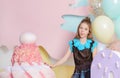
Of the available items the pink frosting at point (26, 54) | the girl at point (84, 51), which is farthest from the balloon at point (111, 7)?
the pink frosting at point (26, 54)

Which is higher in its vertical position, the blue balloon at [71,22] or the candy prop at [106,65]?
the blue balloon at [71,22]

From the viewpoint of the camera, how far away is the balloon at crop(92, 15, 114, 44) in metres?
2.15

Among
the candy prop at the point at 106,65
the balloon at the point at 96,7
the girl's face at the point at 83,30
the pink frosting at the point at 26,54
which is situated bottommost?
the candy prop at the point at 106,65

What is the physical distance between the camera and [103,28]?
7.06 feet

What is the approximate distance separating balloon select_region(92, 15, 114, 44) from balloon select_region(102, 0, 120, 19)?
0.15ft

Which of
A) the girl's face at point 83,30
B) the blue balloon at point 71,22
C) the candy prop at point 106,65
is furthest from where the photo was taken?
the blue balloon at point 71,22

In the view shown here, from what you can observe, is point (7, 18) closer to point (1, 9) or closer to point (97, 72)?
point (1, 9)

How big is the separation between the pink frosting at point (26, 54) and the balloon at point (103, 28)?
53 cm

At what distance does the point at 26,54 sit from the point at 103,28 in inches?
24.8

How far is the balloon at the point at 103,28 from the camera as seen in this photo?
84.7 inches

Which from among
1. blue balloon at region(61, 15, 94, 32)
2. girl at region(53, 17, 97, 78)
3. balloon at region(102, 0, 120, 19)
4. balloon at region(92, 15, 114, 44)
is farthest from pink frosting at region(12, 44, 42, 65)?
blue balloon at region(61, 15, 94, 32)

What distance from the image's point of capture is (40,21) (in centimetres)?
280

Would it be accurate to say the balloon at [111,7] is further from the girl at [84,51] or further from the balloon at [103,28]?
the girl at [84,51]

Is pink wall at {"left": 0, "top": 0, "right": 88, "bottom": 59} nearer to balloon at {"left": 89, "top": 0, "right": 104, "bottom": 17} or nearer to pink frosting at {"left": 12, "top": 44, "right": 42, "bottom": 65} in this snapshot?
balloon at {"left": 89, "top": 0, "right": 104, "bottom": 17}
